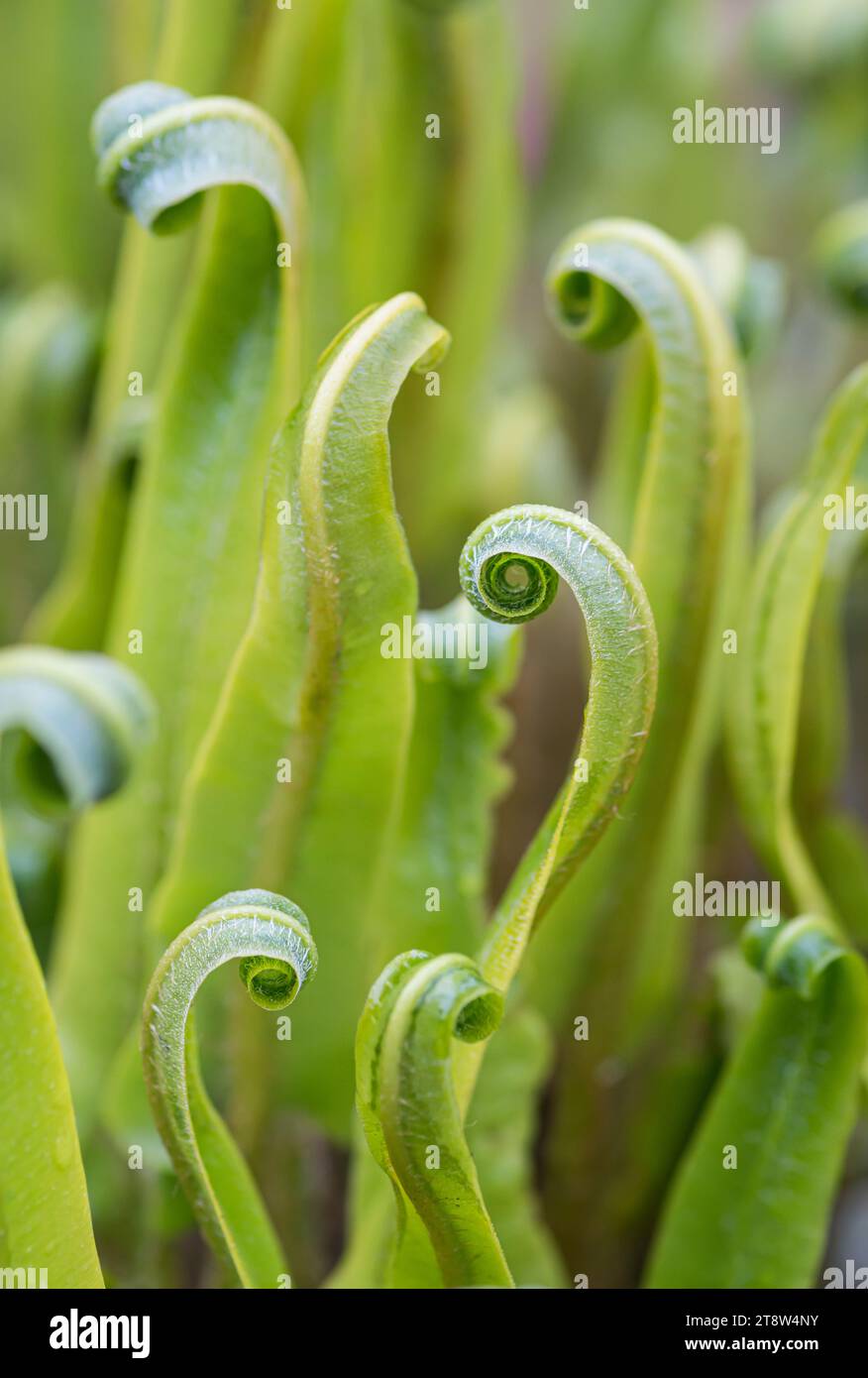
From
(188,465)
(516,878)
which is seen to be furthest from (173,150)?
(516,878)

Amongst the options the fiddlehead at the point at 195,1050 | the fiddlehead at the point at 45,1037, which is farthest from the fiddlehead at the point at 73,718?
the fiddlehead at the point at 195,1050

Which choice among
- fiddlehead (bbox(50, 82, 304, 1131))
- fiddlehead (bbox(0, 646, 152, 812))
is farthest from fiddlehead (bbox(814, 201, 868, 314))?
fiddlehead (bbox(0, 646, 152, 812))

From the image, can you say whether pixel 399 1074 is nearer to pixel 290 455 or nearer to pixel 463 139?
pixel 290 455

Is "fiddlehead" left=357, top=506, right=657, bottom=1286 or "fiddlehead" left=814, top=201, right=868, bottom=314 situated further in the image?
"fiddlehead" left=814, top=201, right=868, bottom=314

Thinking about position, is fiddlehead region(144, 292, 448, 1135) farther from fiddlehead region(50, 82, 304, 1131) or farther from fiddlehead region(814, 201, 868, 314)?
fiddlehead region(814, 201, 868, 314)

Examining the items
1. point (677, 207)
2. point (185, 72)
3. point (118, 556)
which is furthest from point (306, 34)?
point (677, 207)

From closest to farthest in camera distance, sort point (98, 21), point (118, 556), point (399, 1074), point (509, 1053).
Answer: point (399, 1074) < point (509, 1053) < point (118, 556) < point (98, 21)

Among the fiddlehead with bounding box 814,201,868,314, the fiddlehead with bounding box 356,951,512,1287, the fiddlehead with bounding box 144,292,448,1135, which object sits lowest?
the fiddlehead with bounding box 356,951,512,1287
